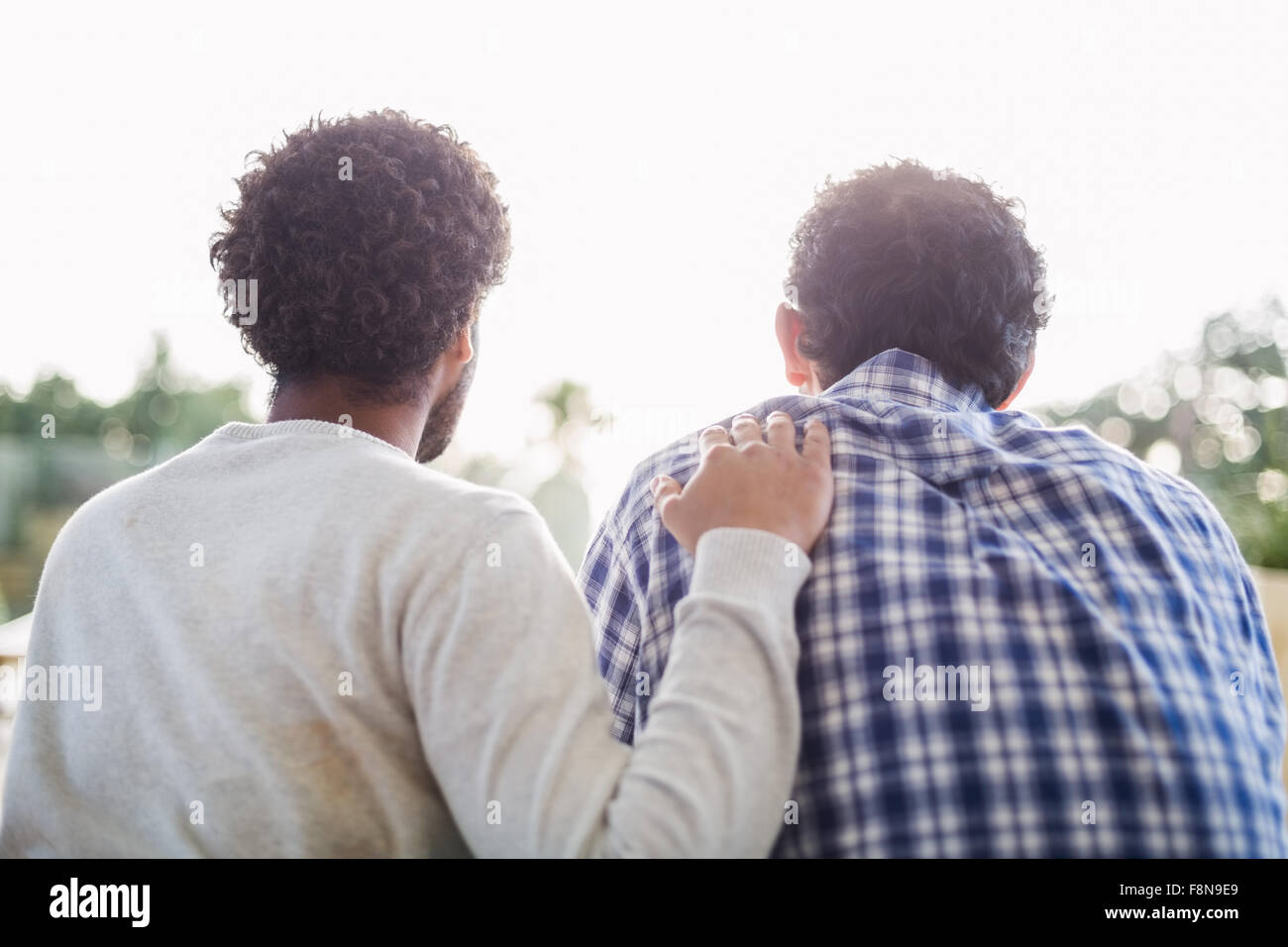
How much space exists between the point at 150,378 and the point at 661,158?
607 cm

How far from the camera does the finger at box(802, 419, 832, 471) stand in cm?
90

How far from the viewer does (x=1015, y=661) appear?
2.52 feet

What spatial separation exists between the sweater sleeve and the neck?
0.78ft

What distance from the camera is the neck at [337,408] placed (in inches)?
36.3

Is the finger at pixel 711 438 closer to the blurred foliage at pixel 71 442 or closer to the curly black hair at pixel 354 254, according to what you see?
the curly black hair at pixel 354 254

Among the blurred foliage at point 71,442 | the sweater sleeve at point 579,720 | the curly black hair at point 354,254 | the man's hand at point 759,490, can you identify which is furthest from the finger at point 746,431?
the blurred foliage at point 71,442

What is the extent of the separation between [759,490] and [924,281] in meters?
0.41

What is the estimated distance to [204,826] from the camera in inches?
29.6

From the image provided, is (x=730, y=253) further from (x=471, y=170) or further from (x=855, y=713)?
(x=855, y=713)

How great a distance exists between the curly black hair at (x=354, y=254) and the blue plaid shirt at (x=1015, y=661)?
1.06 ft

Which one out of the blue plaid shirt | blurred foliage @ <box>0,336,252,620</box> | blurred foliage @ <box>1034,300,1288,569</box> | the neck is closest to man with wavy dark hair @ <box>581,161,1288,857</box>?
the blue plaid shirt

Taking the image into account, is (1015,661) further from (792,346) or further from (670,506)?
(792,346)

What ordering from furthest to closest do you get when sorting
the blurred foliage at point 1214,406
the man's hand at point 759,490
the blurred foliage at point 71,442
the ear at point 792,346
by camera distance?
1. the blurred foliage at point 1214,406
2. the blurred foliage at point 71,442
3. the ear at point 792,346
4. the man's hand at point 759,490

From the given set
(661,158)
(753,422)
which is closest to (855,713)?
(753,422)
